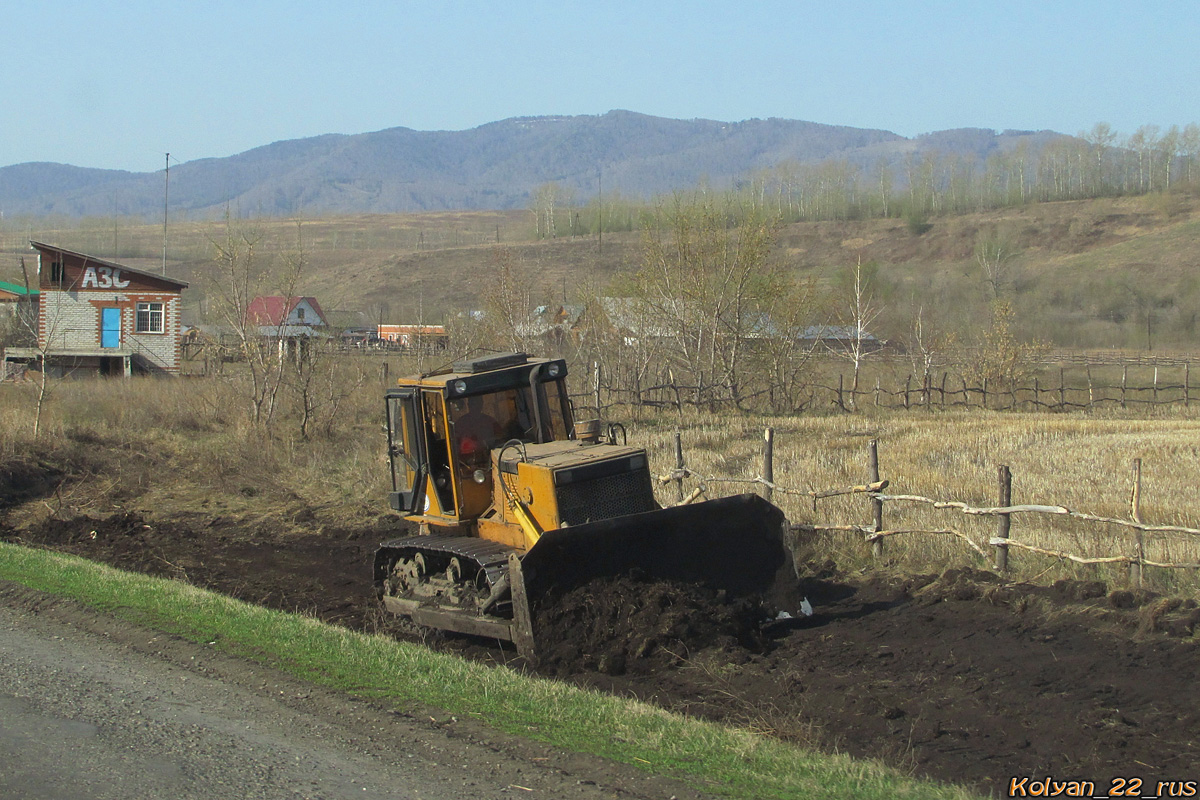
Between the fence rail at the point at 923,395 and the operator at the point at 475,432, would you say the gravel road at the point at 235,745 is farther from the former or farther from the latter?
the fence rail at the point at 923,395

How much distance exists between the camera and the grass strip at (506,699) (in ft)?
17.8

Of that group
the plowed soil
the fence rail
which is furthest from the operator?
the fence rail

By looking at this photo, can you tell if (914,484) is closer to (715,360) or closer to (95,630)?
(95,630)

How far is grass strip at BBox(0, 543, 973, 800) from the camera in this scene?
17.8 ft

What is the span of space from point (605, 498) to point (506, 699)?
8.98ft

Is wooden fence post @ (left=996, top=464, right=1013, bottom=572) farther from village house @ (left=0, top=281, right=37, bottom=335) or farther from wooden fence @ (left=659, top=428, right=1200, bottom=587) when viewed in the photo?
village house @ (left=0, top=281, right=37, bottom=335)

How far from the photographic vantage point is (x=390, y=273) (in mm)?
102750

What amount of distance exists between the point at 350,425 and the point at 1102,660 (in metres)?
22.3

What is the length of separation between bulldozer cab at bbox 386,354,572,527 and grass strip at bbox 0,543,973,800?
1624 mm

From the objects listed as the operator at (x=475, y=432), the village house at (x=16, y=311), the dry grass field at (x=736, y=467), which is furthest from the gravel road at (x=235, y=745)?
the village house at (x=16, y=311)

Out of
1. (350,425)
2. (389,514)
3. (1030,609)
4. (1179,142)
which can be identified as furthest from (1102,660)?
(1179,142)

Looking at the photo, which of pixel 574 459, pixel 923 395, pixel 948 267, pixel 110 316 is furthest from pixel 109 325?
pixel 948 267

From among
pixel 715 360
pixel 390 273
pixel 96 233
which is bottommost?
pixel 715 360

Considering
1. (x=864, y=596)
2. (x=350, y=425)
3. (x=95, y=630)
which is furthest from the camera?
(x=350, y=425)
